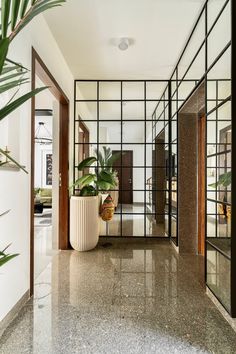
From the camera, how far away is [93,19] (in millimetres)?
2627

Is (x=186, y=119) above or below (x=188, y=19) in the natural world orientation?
below

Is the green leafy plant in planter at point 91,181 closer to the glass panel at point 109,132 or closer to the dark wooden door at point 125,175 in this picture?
the dark wooden door at point 125,175

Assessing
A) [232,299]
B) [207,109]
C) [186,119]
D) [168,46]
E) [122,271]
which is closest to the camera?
[232,299]

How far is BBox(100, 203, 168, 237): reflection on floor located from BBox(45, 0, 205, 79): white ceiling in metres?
2.40

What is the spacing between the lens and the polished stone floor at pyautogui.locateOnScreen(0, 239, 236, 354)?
1624 millimetres

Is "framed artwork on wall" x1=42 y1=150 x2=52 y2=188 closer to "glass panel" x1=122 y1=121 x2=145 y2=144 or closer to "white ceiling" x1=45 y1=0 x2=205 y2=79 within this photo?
"glass panel" x1=122 y1=121 x2=145 y2=144

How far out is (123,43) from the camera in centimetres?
300

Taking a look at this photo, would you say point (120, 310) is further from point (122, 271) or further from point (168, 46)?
point (168, 46)

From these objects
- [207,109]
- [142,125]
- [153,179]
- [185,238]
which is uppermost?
[142,125]

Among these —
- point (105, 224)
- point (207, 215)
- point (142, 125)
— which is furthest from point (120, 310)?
point (142, 125)

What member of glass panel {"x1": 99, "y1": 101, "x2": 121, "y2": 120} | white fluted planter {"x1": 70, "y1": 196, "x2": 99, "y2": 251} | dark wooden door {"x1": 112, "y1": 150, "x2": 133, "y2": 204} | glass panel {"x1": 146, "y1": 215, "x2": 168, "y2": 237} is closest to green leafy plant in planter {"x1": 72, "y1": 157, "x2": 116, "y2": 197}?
white fluted planter {"x1": 70, "y1": 196, "x2": 99, "y2": 251}

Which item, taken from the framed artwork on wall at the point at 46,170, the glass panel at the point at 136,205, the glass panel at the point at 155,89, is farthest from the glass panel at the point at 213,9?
the framed artwork on wall at the point at 46,170

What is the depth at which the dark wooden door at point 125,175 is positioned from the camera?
441 centimetres

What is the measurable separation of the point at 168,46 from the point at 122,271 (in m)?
2.88
